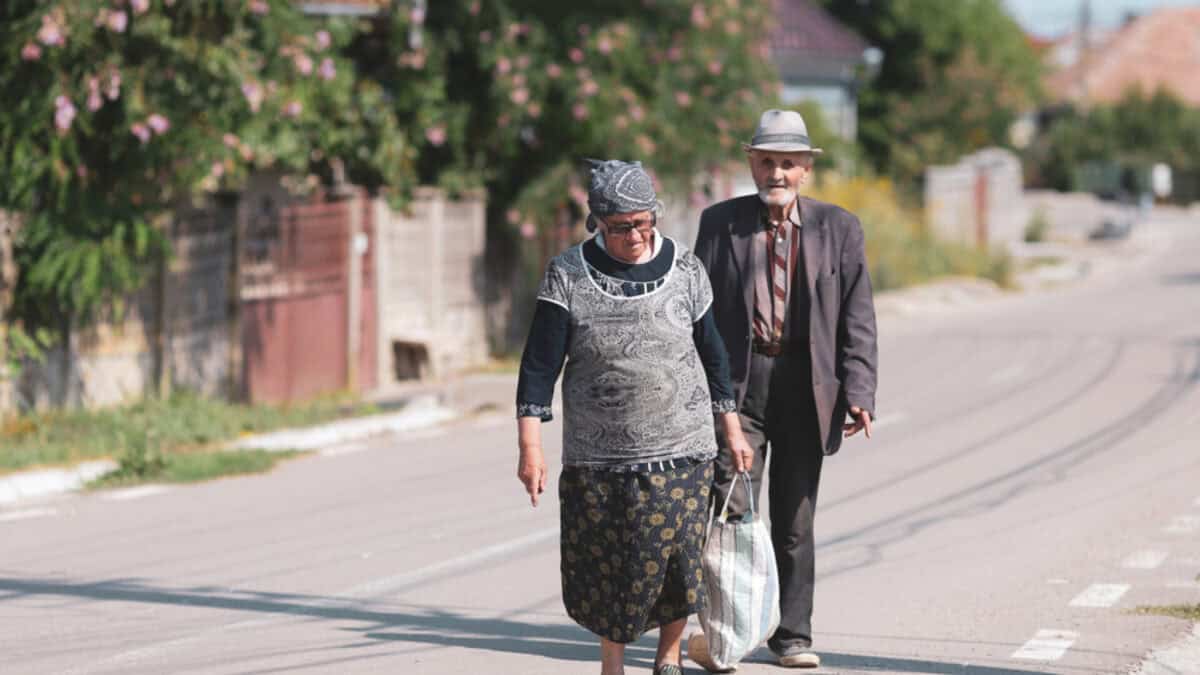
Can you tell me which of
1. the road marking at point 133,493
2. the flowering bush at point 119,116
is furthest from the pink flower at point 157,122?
the road marking at point 133,493

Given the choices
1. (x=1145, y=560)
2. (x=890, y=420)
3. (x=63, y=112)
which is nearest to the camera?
(x=1145, y=560)

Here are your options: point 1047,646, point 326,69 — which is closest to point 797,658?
point 1047,646

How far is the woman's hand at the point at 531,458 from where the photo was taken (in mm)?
6355

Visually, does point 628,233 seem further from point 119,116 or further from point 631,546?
point 119,116

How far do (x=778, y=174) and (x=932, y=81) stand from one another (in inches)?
1783

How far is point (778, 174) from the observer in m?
7.06

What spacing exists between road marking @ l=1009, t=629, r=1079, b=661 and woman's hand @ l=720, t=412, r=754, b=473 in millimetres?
1388

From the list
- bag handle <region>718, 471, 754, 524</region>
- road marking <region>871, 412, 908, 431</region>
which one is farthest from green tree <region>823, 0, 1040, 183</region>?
bag handle <region>718, 471, 754, 524</region>

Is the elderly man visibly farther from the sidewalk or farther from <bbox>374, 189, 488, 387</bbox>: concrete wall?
<bbox>374, 189, 488, 387</bbox>: concrete wall

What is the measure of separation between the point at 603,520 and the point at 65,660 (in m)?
2.22

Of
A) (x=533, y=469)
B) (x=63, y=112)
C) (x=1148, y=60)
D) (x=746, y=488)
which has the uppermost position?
(x=1148, y=60)

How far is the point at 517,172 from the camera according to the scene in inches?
841

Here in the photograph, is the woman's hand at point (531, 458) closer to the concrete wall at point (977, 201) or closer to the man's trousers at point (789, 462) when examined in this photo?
the man's trousers at point (789, 462)

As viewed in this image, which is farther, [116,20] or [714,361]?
[116,20]
